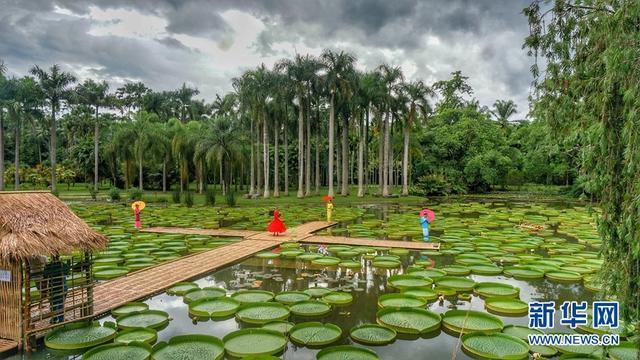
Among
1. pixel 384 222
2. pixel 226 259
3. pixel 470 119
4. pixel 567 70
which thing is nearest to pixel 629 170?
pixel 567 70

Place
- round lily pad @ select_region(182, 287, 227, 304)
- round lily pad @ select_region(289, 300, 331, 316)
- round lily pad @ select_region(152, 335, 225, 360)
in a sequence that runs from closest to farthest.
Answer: round lily pad @ select_region(152, 335, 225, 360) < round lily pad @ select_region(289, 300, 331, 316) < round lily pad @ select_region(182, 287, 227, 304)

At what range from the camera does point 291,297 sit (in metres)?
8.52

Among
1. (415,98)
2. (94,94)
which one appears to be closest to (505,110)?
(415,98)

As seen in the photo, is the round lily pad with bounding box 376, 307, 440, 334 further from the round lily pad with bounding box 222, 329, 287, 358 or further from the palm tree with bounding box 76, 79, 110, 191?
the palm tree with bounding box 76, 79, 110, 191

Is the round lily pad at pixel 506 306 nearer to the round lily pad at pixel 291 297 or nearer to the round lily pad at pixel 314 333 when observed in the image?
the round lily pad at pixel 314 333

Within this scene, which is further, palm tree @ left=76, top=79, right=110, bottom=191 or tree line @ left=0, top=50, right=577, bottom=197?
palm tree @ left=76, top=79, right=110, bottom=191

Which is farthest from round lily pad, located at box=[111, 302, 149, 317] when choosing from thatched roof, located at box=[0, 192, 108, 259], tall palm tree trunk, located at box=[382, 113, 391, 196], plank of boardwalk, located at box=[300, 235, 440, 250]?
tall palm tree trunk, located at box=[382, 113, 391, 196]

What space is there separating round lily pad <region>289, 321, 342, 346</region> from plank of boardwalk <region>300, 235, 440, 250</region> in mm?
7583

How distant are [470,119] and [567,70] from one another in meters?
44.6

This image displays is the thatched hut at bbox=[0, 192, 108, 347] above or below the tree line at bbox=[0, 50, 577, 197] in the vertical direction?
below

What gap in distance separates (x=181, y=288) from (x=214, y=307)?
1.61 meters

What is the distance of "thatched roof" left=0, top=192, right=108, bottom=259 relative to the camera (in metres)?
5.96

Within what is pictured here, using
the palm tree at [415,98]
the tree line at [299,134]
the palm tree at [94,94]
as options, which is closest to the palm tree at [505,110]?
the tree line at [299,134]

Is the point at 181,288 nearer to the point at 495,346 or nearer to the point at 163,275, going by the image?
the point at 163,275
